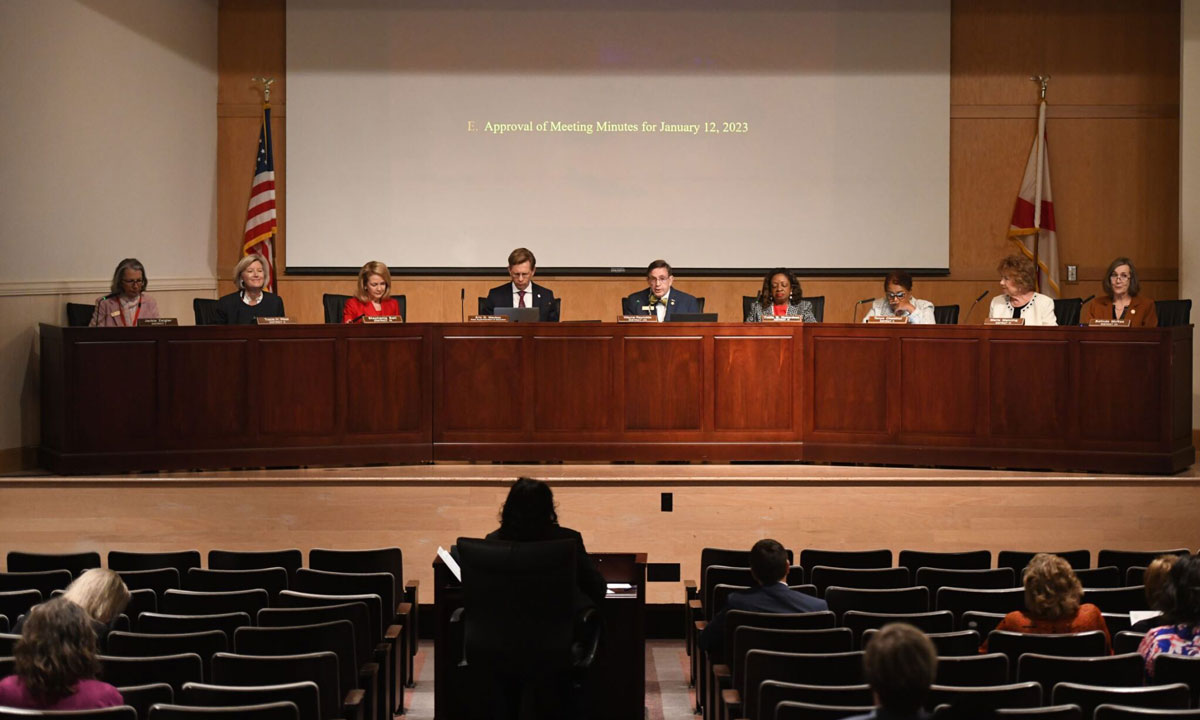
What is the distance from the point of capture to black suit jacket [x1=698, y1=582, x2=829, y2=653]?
533 centimetres

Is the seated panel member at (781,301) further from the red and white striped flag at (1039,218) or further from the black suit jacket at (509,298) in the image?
the red and white striped flag at (1039,218)

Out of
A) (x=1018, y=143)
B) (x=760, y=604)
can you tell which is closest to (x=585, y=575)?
(x=760, y=604)

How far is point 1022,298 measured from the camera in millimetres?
9188

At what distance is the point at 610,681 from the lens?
5.85 m

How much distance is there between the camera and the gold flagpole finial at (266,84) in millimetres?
12266

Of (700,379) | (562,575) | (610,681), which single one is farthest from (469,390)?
(562,575)

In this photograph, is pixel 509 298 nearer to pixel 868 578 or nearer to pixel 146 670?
pixel 868 578

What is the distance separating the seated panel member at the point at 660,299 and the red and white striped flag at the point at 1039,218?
3.94 m

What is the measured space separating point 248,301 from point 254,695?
18.4 ft

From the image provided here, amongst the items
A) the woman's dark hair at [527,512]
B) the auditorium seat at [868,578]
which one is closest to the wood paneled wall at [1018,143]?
the auditorium seat at [868,578]

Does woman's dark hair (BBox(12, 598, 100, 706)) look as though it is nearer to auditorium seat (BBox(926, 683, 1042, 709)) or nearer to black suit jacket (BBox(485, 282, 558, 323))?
auditorium seat (BBox(926, 683, 1042, 709))

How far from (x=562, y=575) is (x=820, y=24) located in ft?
28.3

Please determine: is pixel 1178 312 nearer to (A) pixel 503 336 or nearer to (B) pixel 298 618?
(A) pixel 503 336

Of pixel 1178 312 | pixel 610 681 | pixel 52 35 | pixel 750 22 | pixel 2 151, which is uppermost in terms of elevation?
pixel 750 22
